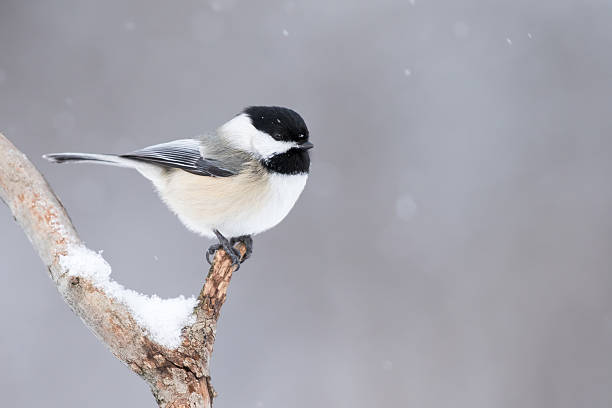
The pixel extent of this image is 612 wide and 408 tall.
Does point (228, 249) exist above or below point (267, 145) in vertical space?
below

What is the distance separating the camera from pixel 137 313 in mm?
1933

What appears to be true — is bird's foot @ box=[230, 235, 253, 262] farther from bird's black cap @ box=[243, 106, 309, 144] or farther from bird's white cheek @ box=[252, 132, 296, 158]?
bird's black cap @ box=[243, 106, 309, 144]

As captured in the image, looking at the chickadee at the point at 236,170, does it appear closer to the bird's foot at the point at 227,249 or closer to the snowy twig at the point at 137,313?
the bird's foot at the point at 227,249

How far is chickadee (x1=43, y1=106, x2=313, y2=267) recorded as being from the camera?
2.38m

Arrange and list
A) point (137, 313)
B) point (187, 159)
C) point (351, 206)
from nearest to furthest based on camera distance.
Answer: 1. point (137, 313)
2. point (187, 159)
3. point (351, 206)

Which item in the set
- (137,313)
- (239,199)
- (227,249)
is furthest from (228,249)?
(137,313)

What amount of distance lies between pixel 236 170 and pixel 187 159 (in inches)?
9.8

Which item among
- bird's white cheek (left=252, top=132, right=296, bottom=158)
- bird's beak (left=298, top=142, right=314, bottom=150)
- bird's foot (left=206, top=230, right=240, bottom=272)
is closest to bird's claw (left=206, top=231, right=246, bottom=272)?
bird's foot (left=206, top=230, right=240, bottom=272)

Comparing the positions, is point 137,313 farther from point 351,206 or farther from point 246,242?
point 351,206

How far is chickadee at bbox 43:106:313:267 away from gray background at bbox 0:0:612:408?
1.94 m

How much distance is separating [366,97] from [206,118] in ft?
4.33

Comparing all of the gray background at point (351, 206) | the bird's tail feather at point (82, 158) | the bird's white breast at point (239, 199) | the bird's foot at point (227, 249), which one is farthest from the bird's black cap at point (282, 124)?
the gray background at point (351, 206)

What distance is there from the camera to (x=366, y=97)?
5133 mm

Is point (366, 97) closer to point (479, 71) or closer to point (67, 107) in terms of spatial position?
point (479, 71)
